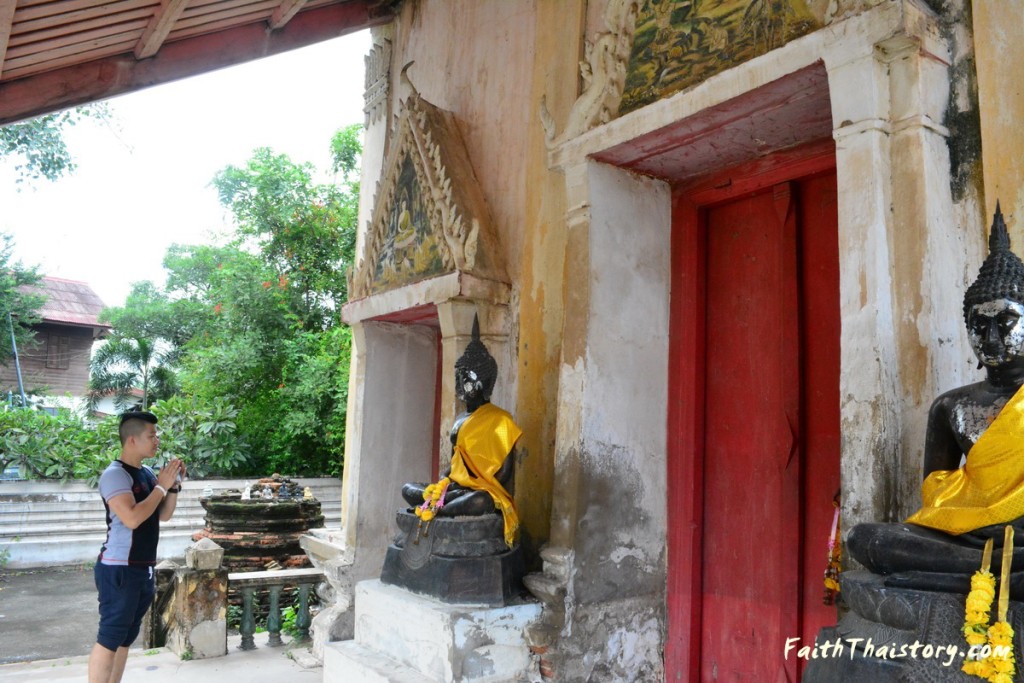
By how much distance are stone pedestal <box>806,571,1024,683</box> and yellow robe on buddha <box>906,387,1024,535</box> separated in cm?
22

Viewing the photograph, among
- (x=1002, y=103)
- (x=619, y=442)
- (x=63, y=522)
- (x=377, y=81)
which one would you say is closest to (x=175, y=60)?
(x=377, y=81)

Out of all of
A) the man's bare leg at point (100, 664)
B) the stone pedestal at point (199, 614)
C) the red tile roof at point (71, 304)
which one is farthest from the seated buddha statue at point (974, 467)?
the red tile roof at point (71, 304)

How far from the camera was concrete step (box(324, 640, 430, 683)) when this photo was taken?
381 cm

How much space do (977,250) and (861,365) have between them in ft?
1.99

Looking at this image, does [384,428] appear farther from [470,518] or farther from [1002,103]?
[1002,103]

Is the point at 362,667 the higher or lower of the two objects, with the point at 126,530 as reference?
lower

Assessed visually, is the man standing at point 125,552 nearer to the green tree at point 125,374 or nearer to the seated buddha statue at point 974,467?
the seated buddha statue at point 974,467

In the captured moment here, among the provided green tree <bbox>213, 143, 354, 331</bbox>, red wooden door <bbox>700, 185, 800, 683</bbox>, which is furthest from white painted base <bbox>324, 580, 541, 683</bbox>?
green tree <bbox>213, 143, 354, 331</bbox>

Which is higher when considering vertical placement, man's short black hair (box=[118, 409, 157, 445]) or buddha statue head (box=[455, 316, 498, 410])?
buddha statue head (box=[455, 316, 498, 410])

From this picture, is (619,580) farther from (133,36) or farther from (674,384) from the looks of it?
(133,36)

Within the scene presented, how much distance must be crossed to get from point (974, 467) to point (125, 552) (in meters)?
4.12

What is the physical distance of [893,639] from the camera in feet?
6.98

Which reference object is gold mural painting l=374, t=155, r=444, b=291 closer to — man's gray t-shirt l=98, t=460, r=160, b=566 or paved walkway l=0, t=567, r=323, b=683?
man's gray t-shirt l=98, t=460, r=160, b=566

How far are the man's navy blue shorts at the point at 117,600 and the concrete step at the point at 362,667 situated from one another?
3.63 feet
